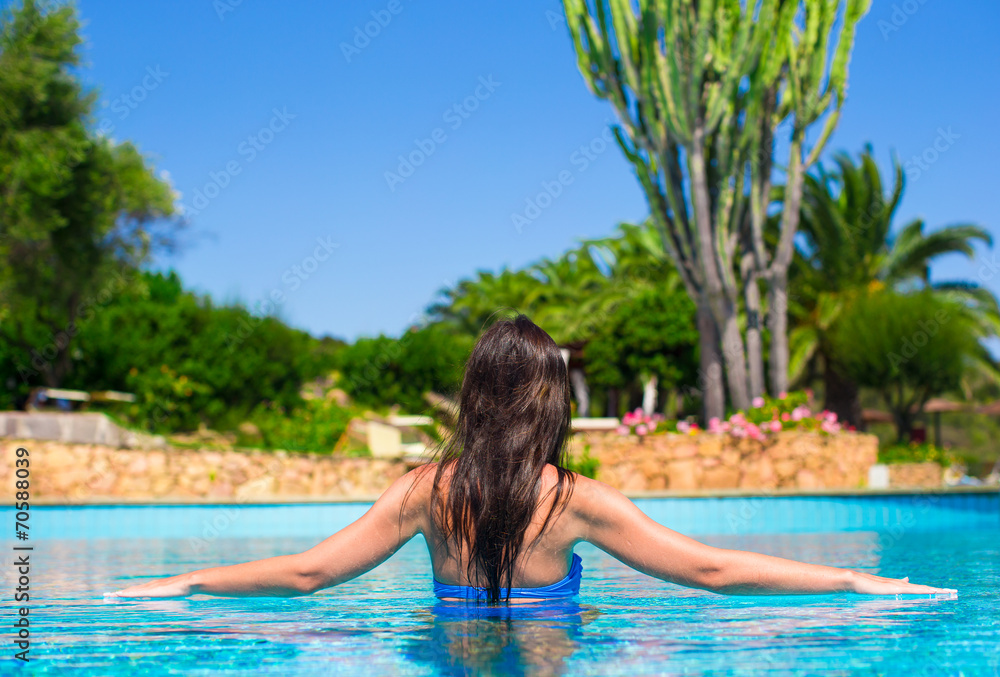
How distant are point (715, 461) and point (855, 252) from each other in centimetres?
947

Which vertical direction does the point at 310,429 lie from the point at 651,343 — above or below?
below

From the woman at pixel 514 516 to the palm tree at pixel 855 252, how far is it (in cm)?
1661

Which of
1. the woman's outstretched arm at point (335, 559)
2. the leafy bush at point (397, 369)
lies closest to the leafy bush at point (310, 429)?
the leafy bush at point (397, 369)

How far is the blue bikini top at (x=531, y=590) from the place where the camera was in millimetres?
2459

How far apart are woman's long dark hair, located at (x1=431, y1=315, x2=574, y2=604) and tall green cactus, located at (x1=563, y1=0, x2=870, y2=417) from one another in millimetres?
9382

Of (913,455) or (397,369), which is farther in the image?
(397,369)

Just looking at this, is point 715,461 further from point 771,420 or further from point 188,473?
point 188,473

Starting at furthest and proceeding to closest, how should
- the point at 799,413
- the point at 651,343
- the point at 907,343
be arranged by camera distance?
the point at 651,343, the point at 907,343, the point at 799,413

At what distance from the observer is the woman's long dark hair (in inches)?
88.5

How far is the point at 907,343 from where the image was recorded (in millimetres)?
16031

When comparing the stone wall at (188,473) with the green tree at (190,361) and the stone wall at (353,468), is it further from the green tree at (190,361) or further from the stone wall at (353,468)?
the green tree at (190,361)

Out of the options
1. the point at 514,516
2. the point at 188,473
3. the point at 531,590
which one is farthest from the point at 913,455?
the point at 514,516

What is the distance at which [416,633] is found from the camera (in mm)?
2746

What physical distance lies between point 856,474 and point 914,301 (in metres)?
6.38
